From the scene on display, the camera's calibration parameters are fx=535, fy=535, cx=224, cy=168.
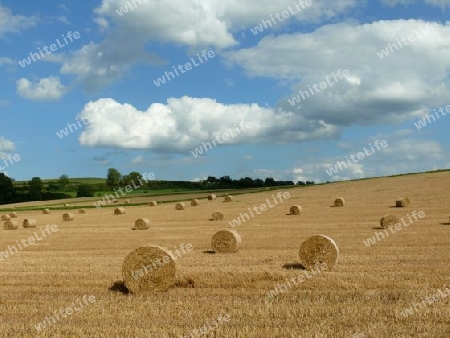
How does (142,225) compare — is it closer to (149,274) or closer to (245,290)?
(149,274)

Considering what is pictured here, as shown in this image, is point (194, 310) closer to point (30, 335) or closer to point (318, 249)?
point (30, 335)

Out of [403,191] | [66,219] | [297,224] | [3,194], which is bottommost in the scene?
[403,191]

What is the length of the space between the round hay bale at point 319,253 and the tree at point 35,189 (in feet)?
255

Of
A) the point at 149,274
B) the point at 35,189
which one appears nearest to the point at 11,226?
the point at 149,274

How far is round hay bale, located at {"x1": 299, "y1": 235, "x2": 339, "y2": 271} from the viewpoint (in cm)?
1487

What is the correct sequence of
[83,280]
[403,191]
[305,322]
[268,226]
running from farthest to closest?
[403,191]
[268,226]
[83,280]
[305,322]

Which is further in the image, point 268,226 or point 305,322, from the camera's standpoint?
point 268,226

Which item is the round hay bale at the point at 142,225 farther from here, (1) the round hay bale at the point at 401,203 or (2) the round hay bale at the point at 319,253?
(1) the round hay bale at the point at 401,203

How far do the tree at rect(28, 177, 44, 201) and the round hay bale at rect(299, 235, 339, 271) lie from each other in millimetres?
77572

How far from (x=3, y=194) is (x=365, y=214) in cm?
→ 7023

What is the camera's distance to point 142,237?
987 inches

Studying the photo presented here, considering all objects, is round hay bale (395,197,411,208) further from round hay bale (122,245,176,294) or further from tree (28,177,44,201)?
tree (28,177,44,201)

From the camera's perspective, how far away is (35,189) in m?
88.1

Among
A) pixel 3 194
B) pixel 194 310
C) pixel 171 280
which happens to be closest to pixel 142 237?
pixel 171 280
